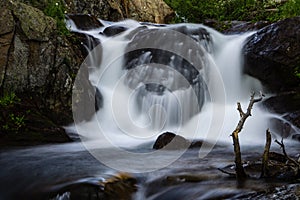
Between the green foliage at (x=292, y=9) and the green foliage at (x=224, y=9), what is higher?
the green foliage at (x=224, y=9)

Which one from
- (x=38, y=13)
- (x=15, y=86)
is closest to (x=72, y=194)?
(x=15, y=86)

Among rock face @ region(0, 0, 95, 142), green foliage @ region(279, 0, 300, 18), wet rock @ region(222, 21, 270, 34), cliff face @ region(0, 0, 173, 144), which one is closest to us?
cliff face @ region(0, 0, 173, 144)

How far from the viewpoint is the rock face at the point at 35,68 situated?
7.18 meters

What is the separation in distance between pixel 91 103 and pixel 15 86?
69.1 inches

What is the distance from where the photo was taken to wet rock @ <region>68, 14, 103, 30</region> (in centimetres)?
1140

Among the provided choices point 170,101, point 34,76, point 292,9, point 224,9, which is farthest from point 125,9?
point 34,76

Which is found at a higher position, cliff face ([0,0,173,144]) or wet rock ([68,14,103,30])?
wet rock ([68,14,103,30])

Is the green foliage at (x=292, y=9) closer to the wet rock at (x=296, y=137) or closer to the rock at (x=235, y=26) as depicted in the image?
the rock at (x=235, y=26)

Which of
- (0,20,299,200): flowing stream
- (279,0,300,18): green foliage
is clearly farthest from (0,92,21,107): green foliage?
(279,0,300,18): green foliage

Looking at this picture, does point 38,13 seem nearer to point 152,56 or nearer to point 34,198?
point 152,56

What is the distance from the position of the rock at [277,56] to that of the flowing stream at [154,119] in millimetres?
315

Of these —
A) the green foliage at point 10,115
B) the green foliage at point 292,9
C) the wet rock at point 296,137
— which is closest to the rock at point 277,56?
the wet rock at point 296,137

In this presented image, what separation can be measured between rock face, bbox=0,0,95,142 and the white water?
68 centimetres

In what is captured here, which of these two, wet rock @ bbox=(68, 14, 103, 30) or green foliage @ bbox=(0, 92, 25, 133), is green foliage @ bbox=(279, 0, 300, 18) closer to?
wet rock @ bbox=(68, 14, 103, 30)
